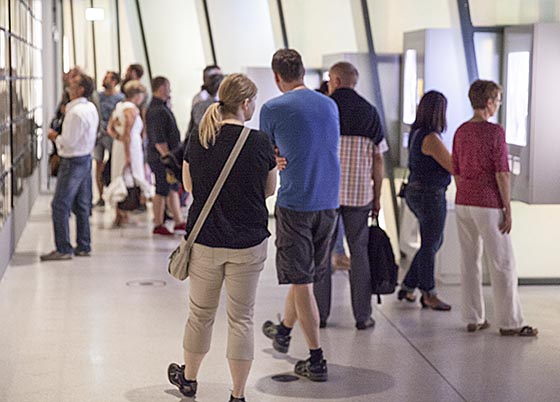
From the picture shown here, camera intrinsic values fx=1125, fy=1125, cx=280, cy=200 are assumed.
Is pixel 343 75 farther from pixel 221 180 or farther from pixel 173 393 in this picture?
pixel 173 393

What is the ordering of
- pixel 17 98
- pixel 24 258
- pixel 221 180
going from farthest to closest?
pixel 17 98 < pixel 24 258 < pixel 221 180

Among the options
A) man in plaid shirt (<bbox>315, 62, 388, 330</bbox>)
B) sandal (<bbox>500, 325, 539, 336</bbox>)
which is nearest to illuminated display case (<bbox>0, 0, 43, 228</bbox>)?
man in plaid shirt (<bbox>315, 62, 388, 330</bbox>)

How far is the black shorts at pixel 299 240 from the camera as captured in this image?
6.13 metres

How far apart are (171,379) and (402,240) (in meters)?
4.51

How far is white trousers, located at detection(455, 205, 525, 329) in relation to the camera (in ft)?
23.2

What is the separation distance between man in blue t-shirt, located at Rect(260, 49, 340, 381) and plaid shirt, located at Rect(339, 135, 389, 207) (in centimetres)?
88

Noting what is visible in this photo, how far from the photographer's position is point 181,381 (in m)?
5.73

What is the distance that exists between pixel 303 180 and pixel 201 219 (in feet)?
3.15

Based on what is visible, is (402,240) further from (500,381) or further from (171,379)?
(171,379)

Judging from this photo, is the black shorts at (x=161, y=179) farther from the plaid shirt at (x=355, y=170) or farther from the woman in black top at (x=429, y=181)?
the plaid shirt at (x=355, y=170)

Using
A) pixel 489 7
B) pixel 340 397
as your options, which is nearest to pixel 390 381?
pixel 340 397

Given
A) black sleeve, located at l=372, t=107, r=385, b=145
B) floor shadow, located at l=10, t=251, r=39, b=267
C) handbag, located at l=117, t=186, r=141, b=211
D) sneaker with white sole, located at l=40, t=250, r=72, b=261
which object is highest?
black sleeve, located at l=372, t=107, r=385, b=145

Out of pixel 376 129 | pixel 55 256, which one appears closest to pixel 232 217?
pixel 376 129

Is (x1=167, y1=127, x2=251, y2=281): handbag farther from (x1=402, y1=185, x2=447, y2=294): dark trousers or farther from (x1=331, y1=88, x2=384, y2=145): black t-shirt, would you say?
(x1=402, y1=185, x2=447, y2=294): dark trousers
